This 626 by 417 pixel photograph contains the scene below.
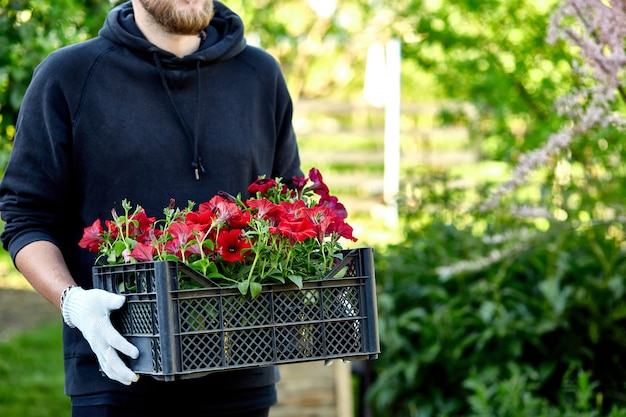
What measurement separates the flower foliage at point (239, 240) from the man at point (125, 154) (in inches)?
11.0

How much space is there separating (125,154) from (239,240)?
0.55 metres

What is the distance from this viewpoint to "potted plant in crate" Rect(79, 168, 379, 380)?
192 cm

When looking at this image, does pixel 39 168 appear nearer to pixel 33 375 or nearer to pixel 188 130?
pixel 188 130

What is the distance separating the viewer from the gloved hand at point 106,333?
2033mm

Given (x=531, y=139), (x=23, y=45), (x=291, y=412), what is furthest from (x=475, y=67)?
(x=23, y=45)

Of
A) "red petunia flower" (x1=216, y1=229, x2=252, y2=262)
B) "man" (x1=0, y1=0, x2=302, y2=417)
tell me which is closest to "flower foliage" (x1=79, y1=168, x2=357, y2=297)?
"red petunia flower" (x1=216, y1=229, x2=252, y2=262)

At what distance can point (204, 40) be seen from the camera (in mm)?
2697

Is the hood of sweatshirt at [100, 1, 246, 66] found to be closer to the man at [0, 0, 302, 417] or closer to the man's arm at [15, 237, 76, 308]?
the man at [0, 0, 302, 417]

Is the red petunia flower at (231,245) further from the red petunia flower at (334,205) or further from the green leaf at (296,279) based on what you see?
the red petunia flower at (334,205)

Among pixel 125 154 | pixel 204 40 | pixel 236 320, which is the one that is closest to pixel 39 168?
pixel 125 154

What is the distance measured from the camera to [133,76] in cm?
A: 249

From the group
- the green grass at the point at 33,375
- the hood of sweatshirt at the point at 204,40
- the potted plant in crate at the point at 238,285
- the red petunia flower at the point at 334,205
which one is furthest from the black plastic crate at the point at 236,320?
the green grass at the point at 33,375

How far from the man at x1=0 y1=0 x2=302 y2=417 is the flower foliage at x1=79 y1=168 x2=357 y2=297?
0.92 ft

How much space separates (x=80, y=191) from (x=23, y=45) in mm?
1615
